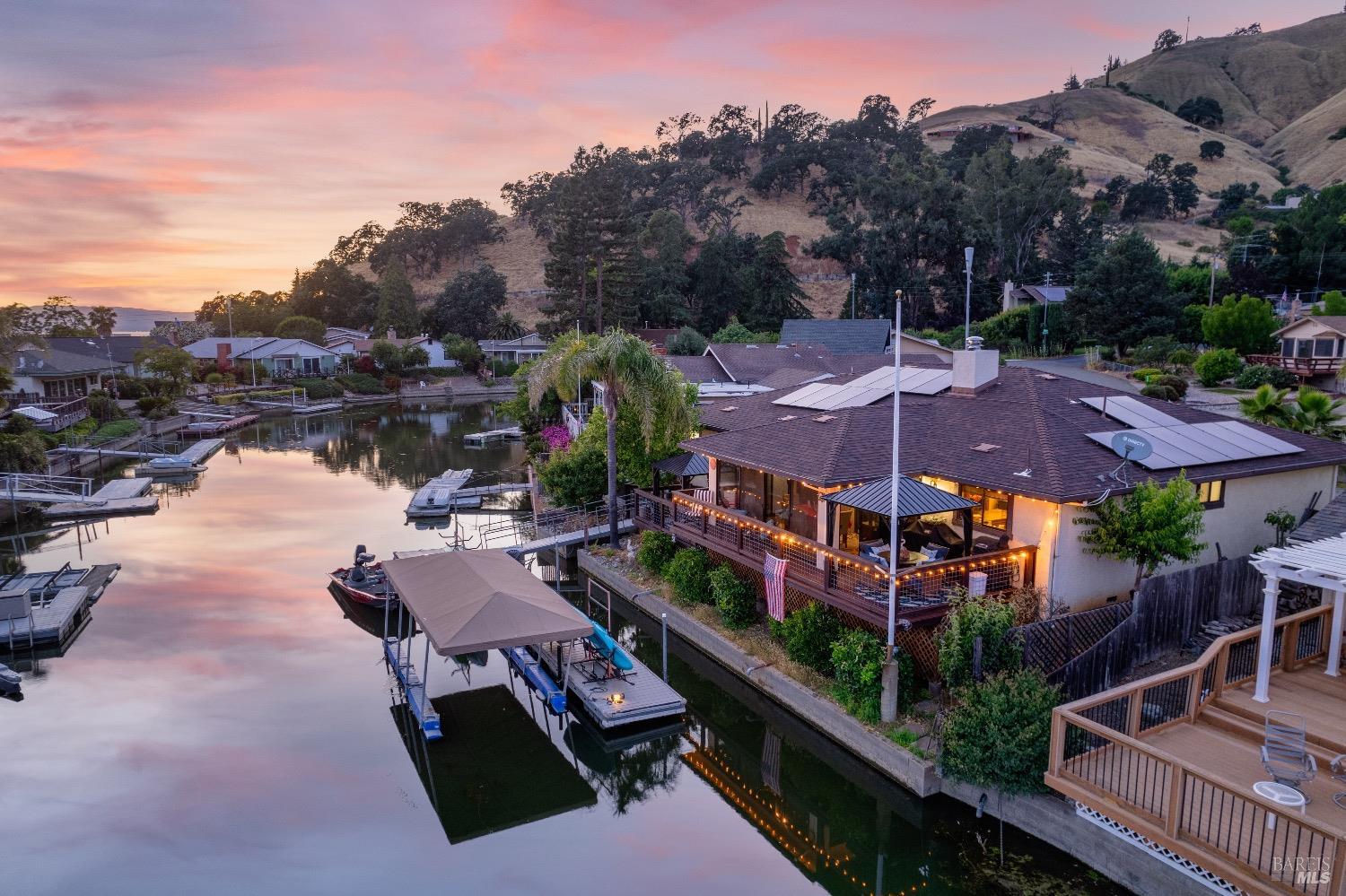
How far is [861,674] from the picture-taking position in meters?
15.3

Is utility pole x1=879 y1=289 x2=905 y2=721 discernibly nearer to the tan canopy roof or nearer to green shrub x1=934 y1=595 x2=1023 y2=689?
green shrub x1=934 y1=595 x2=1023 y2=689

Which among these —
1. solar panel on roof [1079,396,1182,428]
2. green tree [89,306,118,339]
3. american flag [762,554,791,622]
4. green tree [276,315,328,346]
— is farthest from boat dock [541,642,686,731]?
green tree [89,306,118,339]

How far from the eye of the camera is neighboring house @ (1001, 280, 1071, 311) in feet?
218

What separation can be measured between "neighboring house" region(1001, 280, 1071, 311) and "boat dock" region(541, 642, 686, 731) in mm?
56513

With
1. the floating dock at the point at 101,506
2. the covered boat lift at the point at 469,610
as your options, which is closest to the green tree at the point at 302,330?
the floating dock at the point at 101,506

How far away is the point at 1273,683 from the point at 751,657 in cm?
953

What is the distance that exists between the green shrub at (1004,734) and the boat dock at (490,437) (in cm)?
4523

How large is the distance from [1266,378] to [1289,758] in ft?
114

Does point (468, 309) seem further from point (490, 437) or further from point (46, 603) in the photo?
point (46, 603)

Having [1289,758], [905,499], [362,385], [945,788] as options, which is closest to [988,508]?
[905,499]

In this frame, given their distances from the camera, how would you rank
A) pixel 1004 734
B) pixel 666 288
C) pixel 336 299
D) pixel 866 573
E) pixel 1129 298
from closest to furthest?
pixel 1004 734 < pixel 866 573 < pixel 1129 298 < pixel 666 288 < pixel 336 299

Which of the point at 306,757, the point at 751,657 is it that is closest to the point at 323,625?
the point at 306,757

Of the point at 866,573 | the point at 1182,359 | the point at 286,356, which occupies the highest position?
the point at 1182,359

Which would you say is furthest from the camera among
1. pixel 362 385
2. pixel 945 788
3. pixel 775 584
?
pixel 362 385
